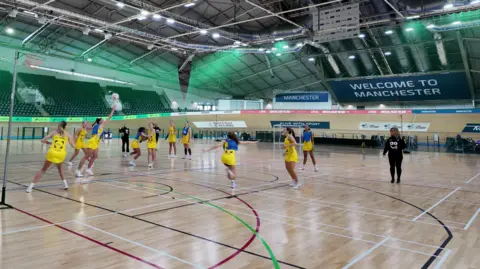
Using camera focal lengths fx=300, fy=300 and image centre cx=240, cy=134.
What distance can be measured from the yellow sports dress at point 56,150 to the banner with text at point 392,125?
1359 inches

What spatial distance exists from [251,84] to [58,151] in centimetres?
3839

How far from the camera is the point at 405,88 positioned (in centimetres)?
3475

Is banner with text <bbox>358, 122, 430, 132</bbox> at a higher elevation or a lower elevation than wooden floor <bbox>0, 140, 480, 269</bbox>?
higher

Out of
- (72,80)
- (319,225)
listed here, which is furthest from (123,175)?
(72,80)

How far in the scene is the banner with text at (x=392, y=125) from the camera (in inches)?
1342

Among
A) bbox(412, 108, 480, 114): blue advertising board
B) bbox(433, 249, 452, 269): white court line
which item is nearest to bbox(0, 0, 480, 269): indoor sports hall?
bbox(433, 249, 452, 269): white court line

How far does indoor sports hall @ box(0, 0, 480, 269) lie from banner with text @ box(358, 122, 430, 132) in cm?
16

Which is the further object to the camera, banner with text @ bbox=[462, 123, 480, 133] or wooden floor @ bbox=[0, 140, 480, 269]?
banner with text @ bbox=[462, 123, 480, 133]

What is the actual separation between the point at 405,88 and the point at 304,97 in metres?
12.1

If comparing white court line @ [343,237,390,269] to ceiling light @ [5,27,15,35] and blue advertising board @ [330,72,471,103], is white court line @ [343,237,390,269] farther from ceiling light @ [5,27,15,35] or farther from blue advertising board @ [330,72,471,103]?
ceiling light @ [5,27,15,35]

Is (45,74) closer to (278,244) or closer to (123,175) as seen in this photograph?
(123,175)

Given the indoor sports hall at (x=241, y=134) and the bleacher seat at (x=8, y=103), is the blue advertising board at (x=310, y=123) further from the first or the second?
the bleacher seat at (x=8, y=103)

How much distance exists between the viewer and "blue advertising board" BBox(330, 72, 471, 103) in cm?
3200

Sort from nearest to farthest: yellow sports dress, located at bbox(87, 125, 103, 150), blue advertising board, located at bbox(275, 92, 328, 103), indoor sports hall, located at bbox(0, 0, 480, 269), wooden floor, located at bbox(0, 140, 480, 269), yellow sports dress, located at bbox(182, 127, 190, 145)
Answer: wooden floor, located at bbox(0, 140, 480, 269)
indoor sports hall, located at bbox(0, 0, 480, 269)
yellow sports dress, located at bbox(87, 125, 103, 150)
yellow sports dress, located at bbox(182, 127, 190, 145)
blue advertising board, located at bbox(275, 92, 328, 103)
